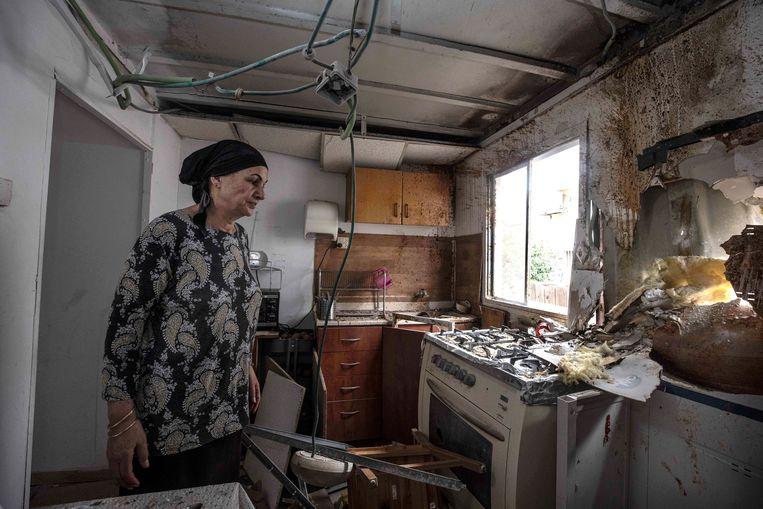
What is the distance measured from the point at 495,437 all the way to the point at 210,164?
141cm

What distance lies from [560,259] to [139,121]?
2.74 metres

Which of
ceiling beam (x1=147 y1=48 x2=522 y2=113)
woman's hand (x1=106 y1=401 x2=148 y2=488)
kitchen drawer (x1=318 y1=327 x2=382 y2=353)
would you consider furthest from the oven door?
ceiling beam (x1=147 y1=48 x2=522 y2=113)

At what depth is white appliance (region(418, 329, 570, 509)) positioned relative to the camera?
106cm

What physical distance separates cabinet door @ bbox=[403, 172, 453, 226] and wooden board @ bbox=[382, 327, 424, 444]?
3.62ft

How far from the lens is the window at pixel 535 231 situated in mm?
1994

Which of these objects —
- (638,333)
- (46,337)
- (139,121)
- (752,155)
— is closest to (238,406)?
(638,333)

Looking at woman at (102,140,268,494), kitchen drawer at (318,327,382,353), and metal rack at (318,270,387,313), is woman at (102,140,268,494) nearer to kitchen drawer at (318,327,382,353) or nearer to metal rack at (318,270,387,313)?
kitchen drawer at (318,327,382,353)

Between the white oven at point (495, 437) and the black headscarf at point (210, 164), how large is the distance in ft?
3.91

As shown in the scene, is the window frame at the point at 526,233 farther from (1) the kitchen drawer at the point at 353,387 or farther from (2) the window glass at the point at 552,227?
(1) the kitchen drawer at the point at 353,387

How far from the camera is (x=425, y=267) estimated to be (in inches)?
128

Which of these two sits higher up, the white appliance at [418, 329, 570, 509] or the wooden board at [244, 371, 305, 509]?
the white appliance at [418, 329, 570, 509]

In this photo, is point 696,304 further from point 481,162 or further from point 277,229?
point 277,229

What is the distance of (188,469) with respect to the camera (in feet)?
3.42

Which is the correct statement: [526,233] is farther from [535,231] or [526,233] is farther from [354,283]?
[354,283]
